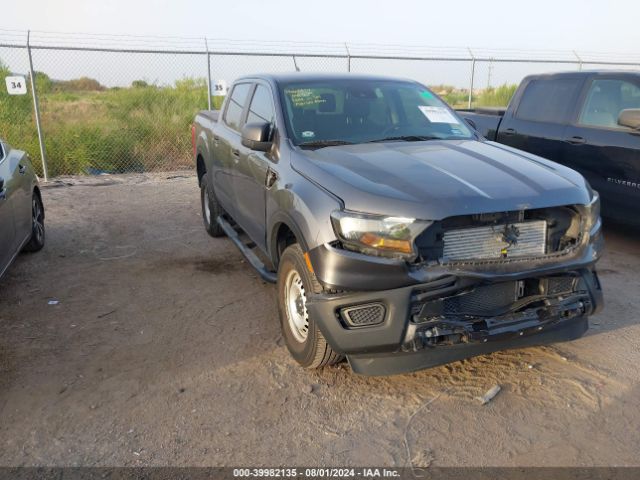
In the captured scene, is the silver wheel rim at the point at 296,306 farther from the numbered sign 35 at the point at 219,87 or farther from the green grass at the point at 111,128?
the green grass at the point at 111,128

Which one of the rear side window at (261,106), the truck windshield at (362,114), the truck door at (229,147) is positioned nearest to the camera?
the truck windshield at (362,114)

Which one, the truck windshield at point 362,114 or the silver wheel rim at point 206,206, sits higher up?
the truck windshield at point 362,114

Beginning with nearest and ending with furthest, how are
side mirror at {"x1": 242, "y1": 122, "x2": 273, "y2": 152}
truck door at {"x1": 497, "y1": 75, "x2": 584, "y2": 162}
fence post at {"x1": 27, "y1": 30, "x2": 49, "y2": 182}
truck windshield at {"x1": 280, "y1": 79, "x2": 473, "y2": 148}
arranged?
side mirror at {"x1": 242, "y1": 122, "x2": 273, "y2": 152}, truck windshield at {"x1": 280, "y1": 79, "x2": 473, "y2": 148}, truck door at {"x1": 497, "y1": 75, "x2": 584, "y2": 162}, fence post at {"x1": 27, "y1": 30, "x2": 49, "y2": 182}

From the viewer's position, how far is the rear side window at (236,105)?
207 inches

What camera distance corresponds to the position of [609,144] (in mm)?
5711

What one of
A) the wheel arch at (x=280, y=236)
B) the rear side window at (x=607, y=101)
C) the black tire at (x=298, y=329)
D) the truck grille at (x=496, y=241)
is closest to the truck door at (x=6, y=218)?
the wheel arch at (x=280, y=236)

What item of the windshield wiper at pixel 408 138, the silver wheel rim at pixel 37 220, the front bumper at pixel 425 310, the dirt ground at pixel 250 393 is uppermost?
the windshield wiper at pixel 408 138

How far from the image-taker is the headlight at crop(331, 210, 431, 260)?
2928 millimetres

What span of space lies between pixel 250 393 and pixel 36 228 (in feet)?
13.0

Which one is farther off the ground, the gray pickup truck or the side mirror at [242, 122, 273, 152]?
the side mirror at [242, 122, 273, 152]

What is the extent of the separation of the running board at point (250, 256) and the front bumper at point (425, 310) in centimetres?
117

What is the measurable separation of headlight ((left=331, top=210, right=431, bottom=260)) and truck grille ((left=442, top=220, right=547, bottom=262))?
0.22m

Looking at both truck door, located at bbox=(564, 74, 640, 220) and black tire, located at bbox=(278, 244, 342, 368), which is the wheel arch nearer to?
black tire, located at bbox=(278, 244, 342, 368)

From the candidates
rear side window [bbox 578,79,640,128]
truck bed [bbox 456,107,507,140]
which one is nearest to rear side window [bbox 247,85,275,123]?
truck bed [bbox 456,107,507,140]
